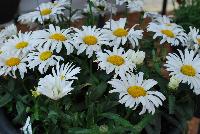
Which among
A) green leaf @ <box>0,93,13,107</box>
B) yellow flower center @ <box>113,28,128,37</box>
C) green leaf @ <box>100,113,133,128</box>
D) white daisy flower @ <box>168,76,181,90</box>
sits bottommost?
green leaf @ <box>0,93,13,107</box>

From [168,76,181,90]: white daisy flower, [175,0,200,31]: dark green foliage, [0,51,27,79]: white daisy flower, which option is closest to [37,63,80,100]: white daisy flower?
[0,51,27,79]: white daisy flower

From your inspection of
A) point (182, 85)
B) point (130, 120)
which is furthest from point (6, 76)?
point (182, 85)

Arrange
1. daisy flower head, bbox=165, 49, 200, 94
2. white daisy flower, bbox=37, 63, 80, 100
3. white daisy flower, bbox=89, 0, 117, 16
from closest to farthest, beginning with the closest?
white daisy flower, bbox=37, 63, 80, 100, daisy flower head, bbox=165, 49, 200, 94, white daisy flower, bbox=89, 0, 117, 16

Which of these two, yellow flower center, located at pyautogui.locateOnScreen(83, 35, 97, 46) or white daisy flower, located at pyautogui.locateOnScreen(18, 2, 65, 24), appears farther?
white daisy flower, located at pyautogui.locateOnScreen(18, 2, 65, 24)

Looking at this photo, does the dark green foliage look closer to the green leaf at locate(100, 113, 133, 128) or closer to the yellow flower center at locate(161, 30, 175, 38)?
the yellow flower center at locate(161, 30, 175, 38)

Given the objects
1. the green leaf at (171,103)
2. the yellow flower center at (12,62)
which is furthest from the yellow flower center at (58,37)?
the green leaf at (171,103)

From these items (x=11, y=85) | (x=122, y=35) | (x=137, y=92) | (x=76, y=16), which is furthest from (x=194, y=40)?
(x=11, y=85)

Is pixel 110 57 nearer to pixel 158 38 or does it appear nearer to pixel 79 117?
pixel 79 117

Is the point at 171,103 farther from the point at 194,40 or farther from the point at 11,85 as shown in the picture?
the point at 11,85
